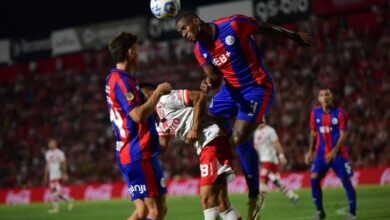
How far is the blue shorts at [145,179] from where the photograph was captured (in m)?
6.56

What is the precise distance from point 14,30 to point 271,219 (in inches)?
1314

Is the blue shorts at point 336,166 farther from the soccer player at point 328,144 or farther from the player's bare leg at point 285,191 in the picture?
the player's bare leg at point 285,191

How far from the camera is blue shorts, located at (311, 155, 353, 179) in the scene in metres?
11.8

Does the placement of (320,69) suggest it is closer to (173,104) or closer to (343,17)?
(343,17)

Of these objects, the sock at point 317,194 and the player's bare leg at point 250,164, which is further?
the sock at point 317,194

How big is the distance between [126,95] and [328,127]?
6.63 metres

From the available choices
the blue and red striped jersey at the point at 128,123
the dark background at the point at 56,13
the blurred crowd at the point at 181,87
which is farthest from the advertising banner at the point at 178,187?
the blue and red striped jersey at the point at 128,123

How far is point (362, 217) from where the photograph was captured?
1166cm

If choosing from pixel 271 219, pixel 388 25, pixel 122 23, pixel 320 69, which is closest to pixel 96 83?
pixel 122 23

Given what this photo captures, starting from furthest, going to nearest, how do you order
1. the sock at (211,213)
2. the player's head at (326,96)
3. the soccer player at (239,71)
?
the player's head at (326,96), the soccer player at (239,71), the sock at (211,213)

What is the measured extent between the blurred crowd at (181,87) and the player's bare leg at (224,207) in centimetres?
1458

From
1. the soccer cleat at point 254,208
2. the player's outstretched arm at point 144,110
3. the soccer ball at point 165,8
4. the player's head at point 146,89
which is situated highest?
the soccer ball at point 165,8

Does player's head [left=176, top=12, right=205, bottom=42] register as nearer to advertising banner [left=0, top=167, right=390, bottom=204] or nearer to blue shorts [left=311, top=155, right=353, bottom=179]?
blue shorts [left=311, top=155, right=353, bottom=179]

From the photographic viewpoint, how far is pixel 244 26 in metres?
8.63
